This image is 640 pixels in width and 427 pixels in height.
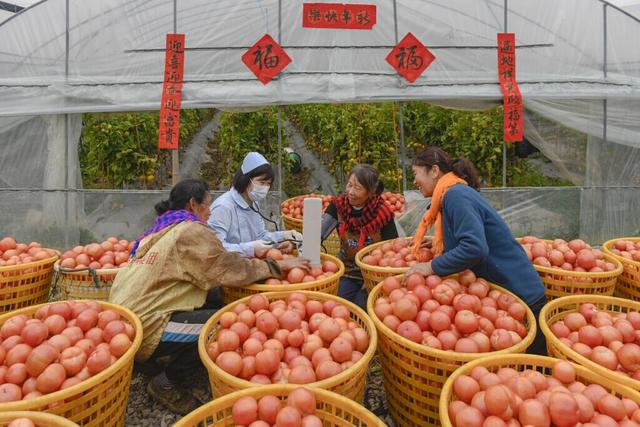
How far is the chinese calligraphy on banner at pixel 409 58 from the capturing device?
677cm

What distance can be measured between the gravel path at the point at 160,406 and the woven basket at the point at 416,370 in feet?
1.52

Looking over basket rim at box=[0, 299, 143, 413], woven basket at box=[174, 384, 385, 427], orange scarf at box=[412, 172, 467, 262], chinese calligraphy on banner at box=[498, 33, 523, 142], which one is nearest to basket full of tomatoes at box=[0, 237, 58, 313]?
basket rim at box=[0, 299, 143, 413]

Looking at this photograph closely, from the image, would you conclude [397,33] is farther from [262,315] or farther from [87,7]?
[262,315]

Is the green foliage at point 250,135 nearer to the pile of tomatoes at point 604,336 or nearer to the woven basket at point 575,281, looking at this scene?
the woven basket at point 575,281

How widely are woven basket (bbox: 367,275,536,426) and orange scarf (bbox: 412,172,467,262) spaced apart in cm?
95

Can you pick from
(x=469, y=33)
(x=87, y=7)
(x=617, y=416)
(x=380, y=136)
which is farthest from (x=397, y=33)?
(x=617, y=416)

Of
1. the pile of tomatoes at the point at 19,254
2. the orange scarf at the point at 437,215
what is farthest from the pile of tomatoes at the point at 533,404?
the pile of tomatoes at the point at 19,254

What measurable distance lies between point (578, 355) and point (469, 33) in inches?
255

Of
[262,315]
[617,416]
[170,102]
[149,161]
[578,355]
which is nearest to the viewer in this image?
[617,416]

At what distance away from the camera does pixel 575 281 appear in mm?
3338

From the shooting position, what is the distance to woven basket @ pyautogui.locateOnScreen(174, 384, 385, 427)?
1.68 metres

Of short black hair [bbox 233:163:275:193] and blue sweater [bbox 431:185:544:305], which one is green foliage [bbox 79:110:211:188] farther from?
blue sweater [bbox 431:185:544:305]

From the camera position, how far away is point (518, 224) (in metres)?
6.84

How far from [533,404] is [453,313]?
0.92 metres
